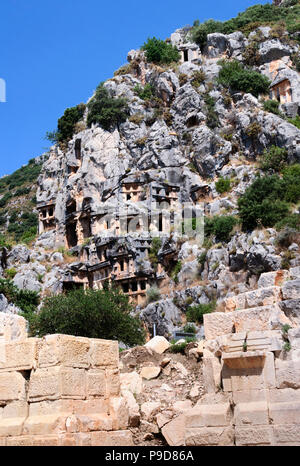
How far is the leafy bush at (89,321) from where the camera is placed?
33500mm

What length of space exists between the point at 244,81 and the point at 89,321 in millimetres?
35648

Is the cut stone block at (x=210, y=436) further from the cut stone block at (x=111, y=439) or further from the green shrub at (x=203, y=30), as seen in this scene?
the green shrub at (x=203, y=30)

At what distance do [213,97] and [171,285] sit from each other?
2155cm

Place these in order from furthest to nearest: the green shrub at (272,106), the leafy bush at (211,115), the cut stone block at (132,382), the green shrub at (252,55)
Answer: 1. the green shrub at (252,55)
2. the leafy bush at (211,115)
3. the green shrub at (272,106)
4. the cut stone block at (132,382)

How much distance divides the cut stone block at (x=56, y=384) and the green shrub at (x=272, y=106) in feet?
168

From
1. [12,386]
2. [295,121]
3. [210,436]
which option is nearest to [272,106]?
[295,121]

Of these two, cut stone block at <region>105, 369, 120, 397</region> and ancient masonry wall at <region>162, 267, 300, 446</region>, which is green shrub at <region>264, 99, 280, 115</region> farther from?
cut stone block at <region>105, 369, 120, 397</region>

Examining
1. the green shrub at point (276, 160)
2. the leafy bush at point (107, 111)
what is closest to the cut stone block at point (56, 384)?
the green shrub at point (276, 160)

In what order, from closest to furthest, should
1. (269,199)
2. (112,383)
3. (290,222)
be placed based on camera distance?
(112,383)
(290,222)
(269,199)

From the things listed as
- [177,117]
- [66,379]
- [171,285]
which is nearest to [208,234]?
[171,285]

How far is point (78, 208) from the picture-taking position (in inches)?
2314

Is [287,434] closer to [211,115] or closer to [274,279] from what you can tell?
[274,279]

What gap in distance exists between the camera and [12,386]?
8766 mm
